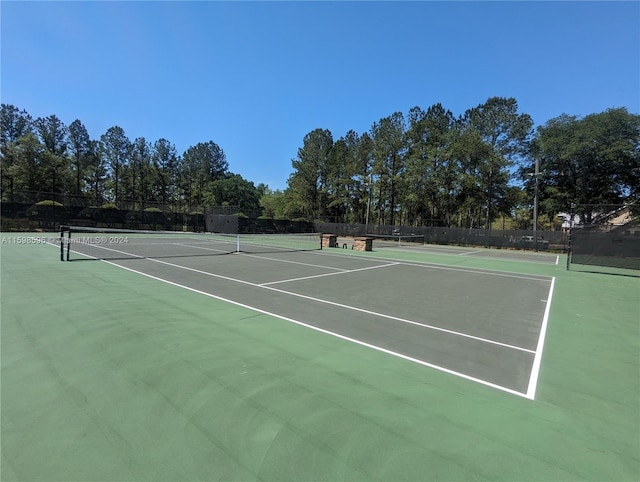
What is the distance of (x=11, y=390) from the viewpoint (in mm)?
2900

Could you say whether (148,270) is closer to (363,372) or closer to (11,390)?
(11,390)

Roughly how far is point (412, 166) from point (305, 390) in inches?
1745

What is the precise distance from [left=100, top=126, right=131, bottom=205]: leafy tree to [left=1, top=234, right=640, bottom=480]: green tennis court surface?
2418 inches

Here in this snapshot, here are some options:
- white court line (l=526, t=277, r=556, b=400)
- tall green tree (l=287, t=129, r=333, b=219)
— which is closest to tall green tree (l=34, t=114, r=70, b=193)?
tall green tree (l=287, t=129, r=333, b=219)

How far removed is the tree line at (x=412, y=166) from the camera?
35.2 m

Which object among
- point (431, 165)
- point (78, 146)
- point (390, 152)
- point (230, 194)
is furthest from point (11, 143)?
point (431, 165)

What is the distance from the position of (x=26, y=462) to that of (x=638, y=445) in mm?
4360

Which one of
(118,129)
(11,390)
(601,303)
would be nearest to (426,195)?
(601,303)

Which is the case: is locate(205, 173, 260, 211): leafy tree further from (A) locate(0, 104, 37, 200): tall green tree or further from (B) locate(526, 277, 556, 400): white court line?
(B) locate(526, 277, 556, 400): white court line

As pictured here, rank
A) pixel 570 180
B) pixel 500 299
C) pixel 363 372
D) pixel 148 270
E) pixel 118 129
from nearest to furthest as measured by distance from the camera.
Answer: pixel 363 372
pixel 500 299
pixel 148 270
pixel 570 180
pixel 118 129

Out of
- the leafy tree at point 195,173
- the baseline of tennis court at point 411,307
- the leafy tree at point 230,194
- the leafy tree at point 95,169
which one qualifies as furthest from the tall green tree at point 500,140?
the leafy tree at point 95,169

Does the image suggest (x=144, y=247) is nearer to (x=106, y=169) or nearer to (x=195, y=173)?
(x=106, y=169)

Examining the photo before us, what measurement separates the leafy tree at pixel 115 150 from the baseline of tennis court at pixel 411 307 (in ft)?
185

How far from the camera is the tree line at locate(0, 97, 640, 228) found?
115ft
